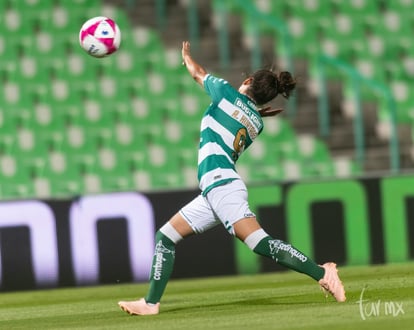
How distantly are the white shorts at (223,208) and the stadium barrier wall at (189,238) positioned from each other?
4.01m

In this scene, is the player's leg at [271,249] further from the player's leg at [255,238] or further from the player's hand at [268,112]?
the player's hand at [268,112]

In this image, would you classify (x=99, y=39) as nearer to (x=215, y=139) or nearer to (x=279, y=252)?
(x=215, y=139)

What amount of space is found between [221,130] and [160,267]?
102cm

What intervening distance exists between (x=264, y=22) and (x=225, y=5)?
626 millimetres

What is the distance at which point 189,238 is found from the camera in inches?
494

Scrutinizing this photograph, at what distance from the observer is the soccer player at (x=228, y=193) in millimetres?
8266

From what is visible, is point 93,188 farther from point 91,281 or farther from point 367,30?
point 367,30

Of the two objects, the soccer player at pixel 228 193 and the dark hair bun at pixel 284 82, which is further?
the dark hair bun at pixel 284 82

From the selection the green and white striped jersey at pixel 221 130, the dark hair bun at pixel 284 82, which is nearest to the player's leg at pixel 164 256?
the green and white striped jersey at pixel 221 130

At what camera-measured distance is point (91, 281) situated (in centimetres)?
1233

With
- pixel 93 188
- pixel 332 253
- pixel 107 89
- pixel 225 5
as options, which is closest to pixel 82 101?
pixel 107 89

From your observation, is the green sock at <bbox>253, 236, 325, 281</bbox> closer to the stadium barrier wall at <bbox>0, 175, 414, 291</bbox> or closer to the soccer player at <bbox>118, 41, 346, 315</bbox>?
the soccer player at <bbox>118, 41, 346, 315</bbox>

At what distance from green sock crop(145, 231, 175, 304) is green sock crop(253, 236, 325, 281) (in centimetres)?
62

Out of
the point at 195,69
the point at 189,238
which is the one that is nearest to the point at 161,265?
the point at 195,69
